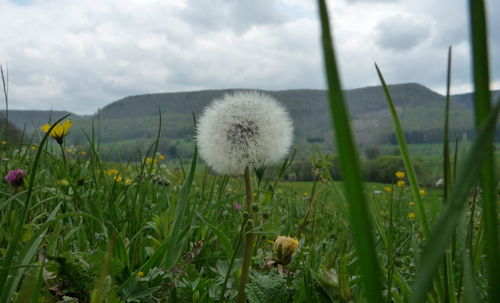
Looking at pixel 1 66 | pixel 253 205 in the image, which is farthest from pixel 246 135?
pixel 1 66

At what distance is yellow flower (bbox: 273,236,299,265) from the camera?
1.73 metres

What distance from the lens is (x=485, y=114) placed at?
0.46m

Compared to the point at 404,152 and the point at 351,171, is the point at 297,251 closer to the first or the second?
the point at 404,152

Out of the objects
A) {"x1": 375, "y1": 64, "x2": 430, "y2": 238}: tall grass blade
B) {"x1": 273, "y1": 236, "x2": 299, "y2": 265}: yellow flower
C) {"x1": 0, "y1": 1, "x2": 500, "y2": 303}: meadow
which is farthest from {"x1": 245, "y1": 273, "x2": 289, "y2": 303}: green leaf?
{"x1": 375, "y1": 64, "x2": 430, "y2": 238}: tall grass blade

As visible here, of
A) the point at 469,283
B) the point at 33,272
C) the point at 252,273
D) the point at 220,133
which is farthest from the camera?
the point at 220,133

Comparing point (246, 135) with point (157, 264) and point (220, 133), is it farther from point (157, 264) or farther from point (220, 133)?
point (157, 264)

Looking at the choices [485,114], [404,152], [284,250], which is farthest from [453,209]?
[284,250]

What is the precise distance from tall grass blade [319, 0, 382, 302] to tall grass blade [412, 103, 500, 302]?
0.06 meters

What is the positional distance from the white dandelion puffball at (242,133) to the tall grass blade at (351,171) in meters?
1.36

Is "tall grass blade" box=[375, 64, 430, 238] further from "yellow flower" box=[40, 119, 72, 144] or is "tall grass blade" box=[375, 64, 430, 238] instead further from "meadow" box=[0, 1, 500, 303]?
"yellow flower" box=[40, 119, 72, 144]

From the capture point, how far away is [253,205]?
1436 millimetres

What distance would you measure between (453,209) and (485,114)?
0.11 m

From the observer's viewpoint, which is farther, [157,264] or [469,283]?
[157,264]

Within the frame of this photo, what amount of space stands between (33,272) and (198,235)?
1150mm
